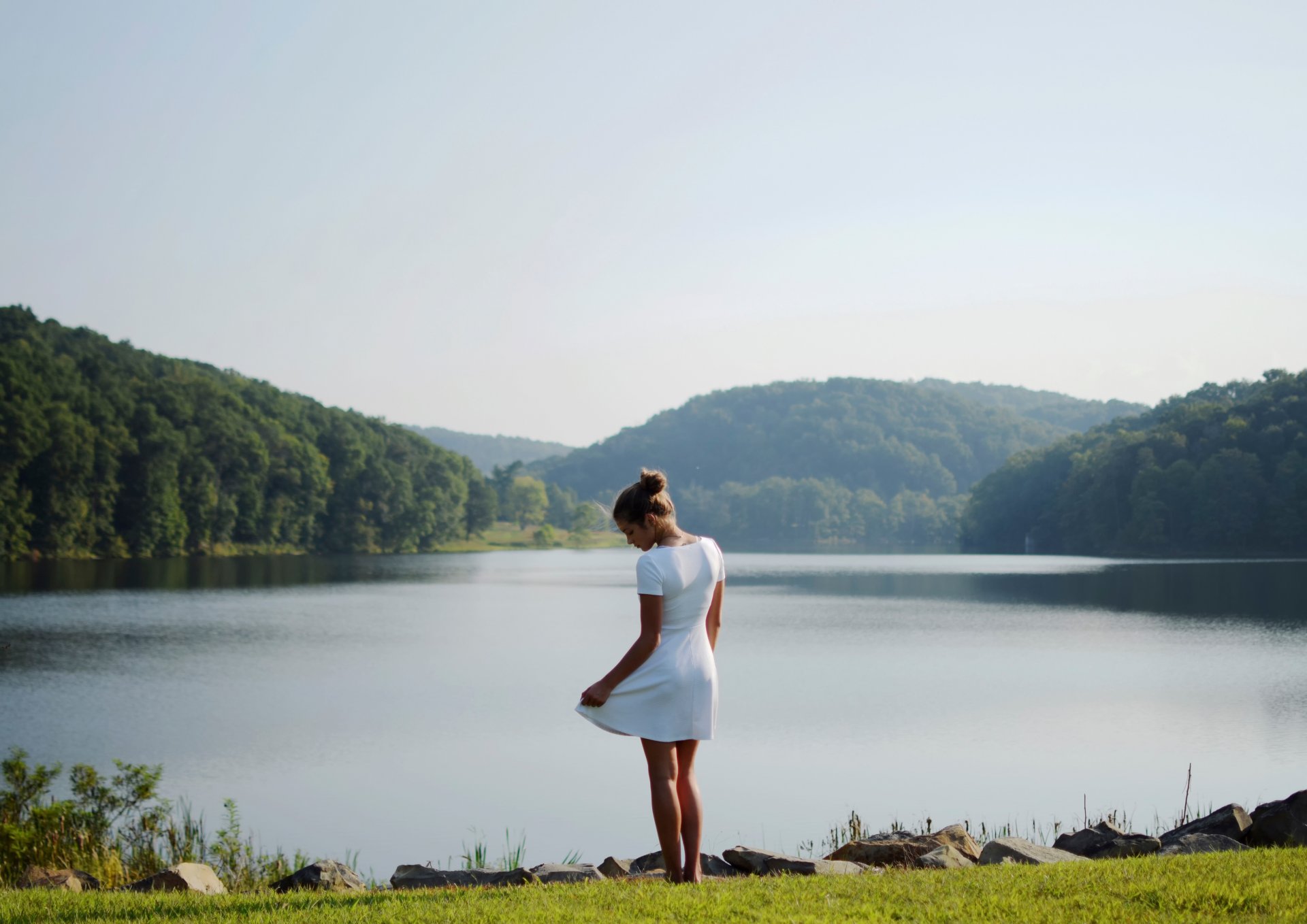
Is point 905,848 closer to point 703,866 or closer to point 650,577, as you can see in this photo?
point 703,866

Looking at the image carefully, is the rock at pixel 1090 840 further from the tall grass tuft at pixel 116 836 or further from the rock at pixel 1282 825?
the tall grass tuft at pixel 116 836

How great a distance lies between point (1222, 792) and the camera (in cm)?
1308

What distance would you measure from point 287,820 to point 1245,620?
29.3 m

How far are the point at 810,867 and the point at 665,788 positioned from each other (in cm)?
184

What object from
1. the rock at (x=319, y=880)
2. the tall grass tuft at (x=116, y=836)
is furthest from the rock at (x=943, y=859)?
the tall grass tuft at (x=116, y=836)

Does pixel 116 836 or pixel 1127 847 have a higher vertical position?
pixel 1127 847

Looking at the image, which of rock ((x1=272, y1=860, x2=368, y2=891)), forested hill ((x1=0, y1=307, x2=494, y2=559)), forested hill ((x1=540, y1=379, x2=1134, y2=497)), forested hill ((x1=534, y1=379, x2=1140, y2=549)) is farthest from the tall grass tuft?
forested hill ((x1=540, y1=379, x2=1134, y2=497))

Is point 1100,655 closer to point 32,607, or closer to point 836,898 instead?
point 836,898

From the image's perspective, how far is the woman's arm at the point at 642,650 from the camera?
520cm

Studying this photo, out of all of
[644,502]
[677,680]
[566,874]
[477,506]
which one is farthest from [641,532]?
[477,506]

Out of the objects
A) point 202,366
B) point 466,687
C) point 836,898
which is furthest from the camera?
point 202,366

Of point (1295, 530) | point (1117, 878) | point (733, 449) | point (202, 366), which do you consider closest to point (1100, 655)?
point (1117, 878)

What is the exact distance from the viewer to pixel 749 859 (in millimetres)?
7203

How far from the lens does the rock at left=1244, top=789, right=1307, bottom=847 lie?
287 inches
